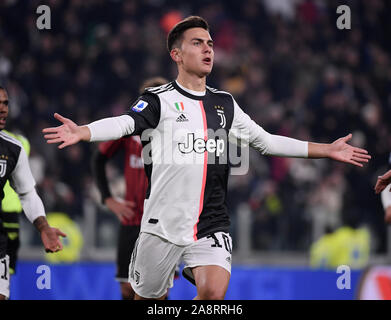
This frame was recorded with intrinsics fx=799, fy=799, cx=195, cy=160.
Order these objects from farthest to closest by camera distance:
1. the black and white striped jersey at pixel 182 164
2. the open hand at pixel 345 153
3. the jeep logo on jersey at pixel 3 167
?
the jeep logo on jersey at pixel 3 167 < the open hand at pixel 345 153 < the black and white striped jersey at pixel 182 164

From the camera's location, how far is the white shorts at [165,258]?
5.39 metres

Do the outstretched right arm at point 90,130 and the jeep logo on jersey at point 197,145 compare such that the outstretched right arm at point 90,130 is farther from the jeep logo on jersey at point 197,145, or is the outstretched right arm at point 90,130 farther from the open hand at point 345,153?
the open hand at point 345,153

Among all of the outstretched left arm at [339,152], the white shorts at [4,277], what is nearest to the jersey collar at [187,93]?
the outstretched left arm at [339,152]

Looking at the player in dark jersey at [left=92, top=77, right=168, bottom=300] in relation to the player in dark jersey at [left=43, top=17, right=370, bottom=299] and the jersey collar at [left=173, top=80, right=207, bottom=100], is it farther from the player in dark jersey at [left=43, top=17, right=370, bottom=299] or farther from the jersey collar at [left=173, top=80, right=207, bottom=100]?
the player in dark jersey at [left=43, top=17, right=370, bottom=299]

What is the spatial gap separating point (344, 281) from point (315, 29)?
7522 millimetres

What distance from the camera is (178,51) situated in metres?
5.83

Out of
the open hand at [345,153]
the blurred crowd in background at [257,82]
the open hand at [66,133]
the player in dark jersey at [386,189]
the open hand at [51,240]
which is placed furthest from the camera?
the blurred crowd in background at [257,82]

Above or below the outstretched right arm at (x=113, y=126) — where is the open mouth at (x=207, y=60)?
above

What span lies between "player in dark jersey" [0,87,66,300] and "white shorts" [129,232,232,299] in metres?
0.62

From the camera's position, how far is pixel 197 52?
5.70 metres

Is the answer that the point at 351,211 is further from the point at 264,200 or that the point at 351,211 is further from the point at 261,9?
the point at 261,9

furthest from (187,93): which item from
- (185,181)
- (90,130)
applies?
(90,130)

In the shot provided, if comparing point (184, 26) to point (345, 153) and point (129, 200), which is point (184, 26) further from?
point (129, 200)
